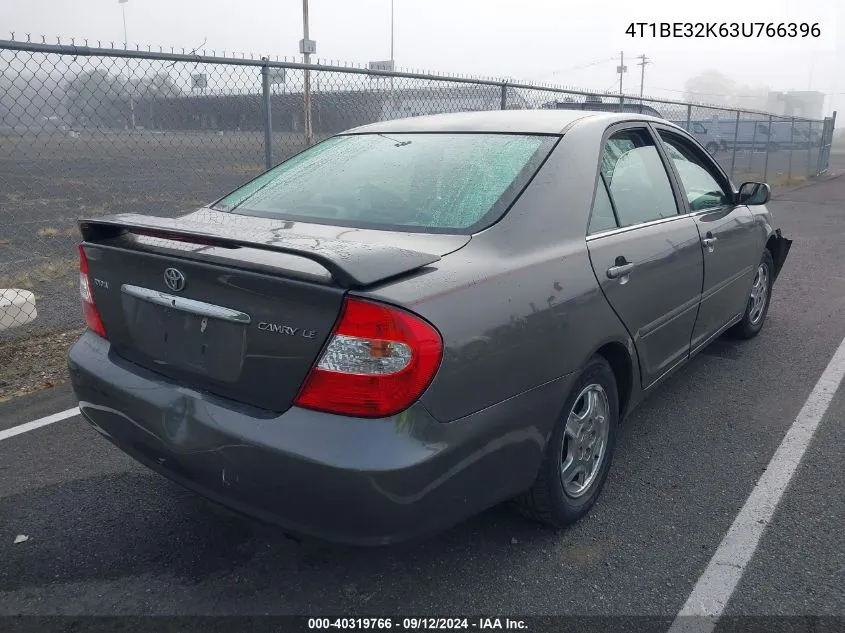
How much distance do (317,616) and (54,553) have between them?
42.1 inches

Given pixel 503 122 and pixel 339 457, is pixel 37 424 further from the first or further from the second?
pixel 503 122

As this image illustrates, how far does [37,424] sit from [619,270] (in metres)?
3.03

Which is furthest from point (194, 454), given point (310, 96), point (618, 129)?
point (310, 96)

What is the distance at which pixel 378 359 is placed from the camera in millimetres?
1953

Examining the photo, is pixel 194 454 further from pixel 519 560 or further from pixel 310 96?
pixel 310 96

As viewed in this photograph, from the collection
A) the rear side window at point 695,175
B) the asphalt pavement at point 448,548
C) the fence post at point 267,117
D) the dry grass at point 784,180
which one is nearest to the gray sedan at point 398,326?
the asphalt pavement at point 448,548

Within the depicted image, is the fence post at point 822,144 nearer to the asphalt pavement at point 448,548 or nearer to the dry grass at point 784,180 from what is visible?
the dry grass at point 784,180

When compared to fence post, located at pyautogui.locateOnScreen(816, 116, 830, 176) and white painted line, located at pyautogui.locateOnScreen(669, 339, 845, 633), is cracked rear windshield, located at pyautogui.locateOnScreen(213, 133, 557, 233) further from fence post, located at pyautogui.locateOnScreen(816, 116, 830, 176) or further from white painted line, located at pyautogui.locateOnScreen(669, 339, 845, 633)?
fence post, located at pyautogui.locateOnScreen(816, 116, 830, 176)

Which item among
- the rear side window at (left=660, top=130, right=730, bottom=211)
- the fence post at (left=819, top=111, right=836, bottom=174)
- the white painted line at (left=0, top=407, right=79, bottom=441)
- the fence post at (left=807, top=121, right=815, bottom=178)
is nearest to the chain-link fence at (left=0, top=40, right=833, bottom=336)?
the white painted line at (left=0, top=407, right=79, bottom=441)

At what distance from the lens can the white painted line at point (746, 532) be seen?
90.2 inches

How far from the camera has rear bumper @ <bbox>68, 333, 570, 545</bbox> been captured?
6.44 feet

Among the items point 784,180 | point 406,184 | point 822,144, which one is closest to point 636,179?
point 406,184

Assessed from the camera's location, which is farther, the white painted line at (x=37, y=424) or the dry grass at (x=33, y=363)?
the dry grass at (x=33, y=363)

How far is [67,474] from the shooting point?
3207 millimetres
